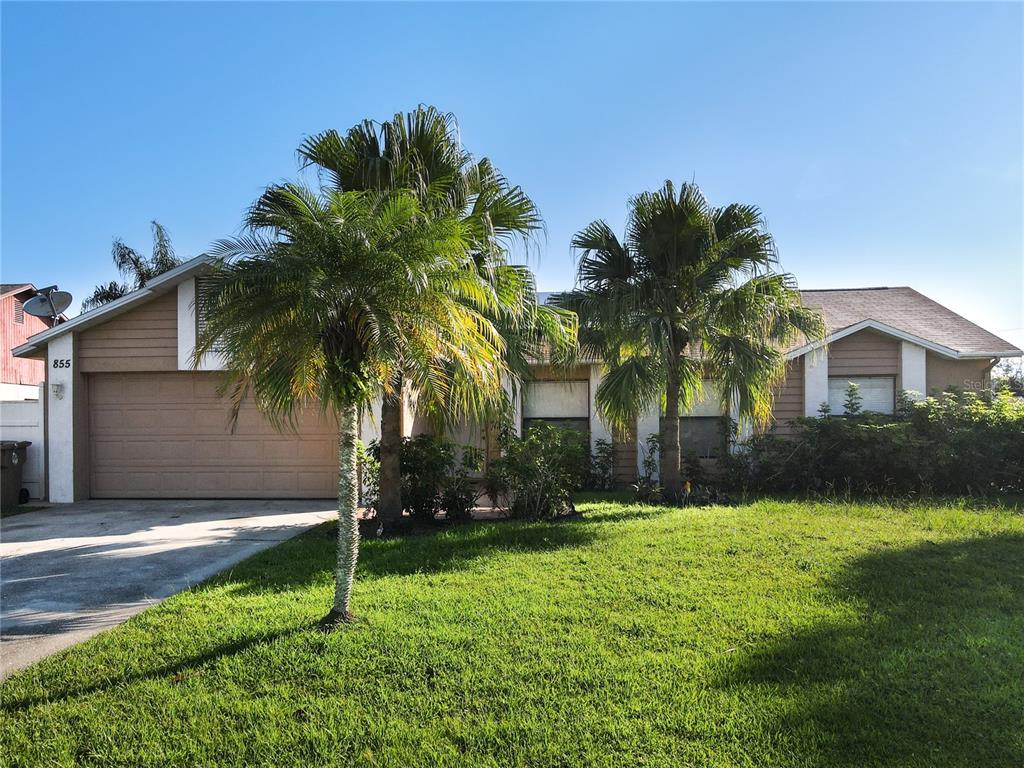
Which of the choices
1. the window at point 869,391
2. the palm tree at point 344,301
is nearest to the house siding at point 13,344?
the palm tree at point 344,301

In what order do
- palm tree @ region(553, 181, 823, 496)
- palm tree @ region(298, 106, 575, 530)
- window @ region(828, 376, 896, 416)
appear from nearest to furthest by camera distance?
palm tree @ region(298, 106, 575, 530) → palm tree @ region(553, 181, 823, 496) → window @ region(828, 376, 896, 416)

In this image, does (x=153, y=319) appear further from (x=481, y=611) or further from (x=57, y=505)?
(x=481, y=611)

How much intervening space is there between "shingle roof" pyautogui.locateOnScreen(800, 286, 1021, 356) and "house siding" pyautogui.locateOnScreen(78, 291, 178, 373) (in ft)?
41.5

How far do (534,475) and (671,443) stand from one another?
258 cm

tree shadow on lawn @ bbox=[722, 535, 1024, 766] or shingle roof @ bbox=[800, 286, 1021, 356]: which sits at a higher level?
shingle roof @ bbox=[800, 286, 1021, 356]

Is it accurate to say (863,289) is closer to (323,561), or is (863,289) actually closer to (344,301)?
(323,561)

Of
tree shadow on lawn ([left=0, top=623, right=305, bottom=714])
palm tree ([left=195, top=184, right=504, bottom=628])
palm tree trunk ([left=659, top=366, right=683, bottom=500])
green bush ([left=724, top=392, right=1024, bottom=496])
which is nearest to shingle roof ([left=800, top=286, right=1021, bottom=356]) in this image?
green bush ([left=724, top=392, right=1024, bottom=496])

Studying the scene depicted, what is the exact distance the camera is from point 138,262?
20.7 m

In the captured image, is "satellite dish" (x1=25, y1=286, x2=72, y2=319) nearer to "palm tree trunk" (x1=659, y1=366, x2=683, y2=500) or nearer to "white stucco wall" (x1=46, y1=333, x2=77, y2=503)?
"white stucco wall" (x1=46, y1=333, x2=77, y2=503)

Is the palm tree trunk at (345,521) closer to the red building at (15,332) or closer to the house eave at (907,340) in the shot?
the house eave at (907,340)

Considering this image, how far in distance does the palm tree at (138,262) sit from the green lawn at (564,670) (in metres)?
18.6

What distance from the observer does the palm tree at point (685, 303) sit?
8.58 meters

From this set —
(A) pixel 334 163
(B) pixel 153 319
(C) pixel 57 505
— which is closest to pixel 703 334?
(A) pixel 334 163

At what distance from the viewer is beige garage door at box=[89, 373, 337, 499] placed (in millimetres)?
10648
